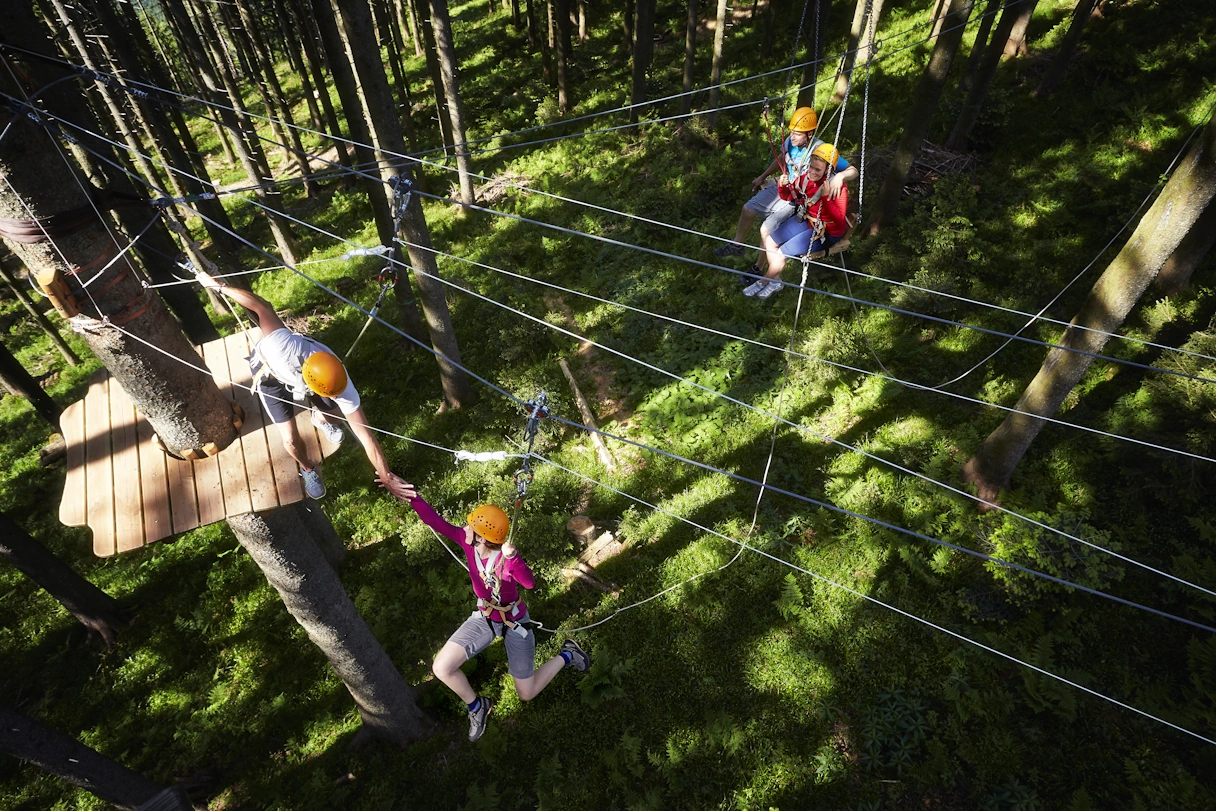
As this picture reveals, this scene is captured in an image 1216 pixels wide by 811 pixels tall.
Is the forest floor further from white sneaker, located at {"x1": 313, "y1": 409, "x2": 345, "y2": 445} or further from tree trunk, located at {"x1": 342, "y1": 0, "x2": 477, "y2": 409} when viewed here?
white sneaker, located at {"x1": 313, "y1": 409, "x2": 345, "y2": 445}

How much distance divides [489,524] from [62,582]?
703 cm

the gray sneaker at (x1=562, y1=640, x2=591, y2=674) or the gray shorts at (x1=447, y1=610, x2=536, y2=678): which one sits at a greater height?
the gray shorts at (x1=447, y1=610, x2=536, y2=678)

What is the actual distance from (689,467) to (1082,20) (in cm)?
1078

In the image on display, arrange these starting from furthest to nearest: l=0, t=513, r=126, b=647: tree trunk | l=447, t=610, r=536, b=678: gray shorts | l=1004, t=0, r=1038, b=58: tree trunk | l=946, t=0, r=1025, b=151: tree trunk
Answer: l=1004, t=0, r=1038, b=58: tree trunk
l=946, t=0, r=1025, b=151: tree trunk
l=0, t=513, r=126, b=647: tree trunk
l=447, t=610, r=536, b=678: gray shorts

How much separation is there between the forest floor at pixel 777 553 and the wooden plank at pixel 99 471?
2.82 meters

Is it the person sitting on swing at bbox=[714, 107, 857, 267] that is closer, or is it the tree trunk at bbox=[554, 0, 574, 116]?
the person sitting on swing at bbox=[714, 107, 857, 267]

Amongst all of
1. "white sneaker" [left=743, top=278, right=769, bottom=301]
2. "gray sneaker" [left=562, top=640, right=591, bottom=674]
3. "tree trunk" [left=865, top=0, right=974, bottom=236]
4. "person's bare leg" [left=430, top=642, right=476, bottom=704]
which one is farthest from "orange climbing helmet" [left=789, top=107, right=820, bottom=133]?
"person's bare leg" [left=430, top=642, right=476, bottom=704]

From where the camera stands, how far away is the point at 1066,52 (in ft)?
35.1

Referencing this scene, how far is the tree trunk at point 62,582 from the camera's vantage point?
7137mm

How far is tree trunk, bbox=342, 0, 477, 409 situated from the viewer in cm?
659

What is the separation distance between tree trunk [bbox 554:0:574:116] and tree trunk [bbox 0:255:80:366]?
1278 cm

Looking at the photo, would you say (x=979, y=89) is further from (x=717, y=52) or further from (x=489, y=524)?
(x=489, y=524)

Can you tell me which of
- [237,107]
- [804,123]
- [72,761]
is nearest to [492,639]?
[72,761]

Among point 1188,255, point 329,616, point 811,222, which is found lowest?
point 329,616
